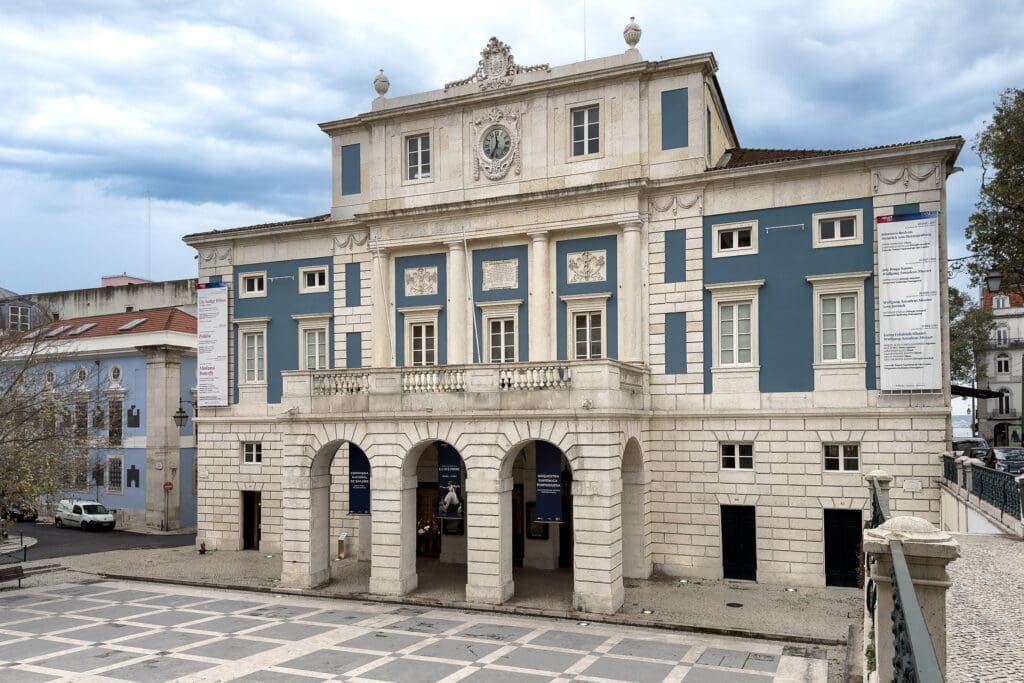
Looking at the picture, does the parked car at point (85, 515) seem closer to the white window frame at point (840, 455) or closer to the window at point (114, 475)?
the window at point (114, 475)

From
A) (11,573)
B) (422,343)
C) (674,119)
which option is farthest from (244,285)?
(674,119)

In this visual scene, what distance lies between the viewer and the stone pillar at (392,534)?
23.8 metres

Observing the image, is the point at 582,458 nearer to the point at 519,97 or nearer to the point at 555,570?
the point at 555,570

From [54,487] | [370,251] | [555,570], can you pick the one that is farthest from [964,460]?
[54,487]

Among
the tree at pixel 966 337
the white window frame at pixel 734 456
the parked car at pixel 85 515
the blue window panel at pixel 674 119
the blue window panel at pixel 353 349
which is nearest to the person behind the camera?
the white window frame at pixel 734 456

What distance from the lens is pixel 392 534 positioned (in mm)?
23938

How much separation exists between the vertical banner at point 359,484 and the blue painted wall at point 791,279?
1291cm

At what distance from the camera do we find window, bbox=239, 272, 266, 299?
105 ft

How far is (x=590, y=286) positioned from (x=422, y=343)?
21.5 feet

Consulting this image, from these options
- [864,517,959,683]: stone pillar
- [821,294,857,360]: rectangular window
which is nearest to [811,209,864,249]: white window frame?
[821,294,857,360]: rectangular window

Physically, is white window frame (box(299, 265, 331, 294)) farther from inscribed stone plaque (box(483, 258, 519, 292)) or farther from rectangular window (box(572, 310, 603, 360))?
rectangular window (box(572, 310, 603, 360))

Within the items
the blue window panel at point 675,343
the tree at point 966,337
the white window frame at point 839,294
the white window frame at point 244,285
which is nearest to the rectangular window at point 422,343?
the white window frame at point 244,285

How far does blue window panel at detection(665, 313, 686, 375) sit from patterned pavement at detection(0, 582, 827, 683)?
8.69 metres

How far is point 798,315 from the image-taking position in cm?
2431
